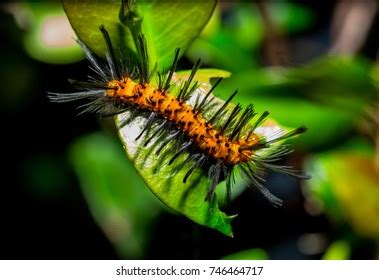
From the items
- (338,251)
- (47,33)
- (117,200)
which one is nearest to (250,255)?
(338,251)

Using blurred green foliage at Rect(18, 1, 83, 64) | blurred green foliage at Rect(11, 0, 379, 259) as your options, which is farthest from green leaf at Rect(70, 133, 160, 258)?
blurred green foliage at Rect(18, 1, 83, 64)

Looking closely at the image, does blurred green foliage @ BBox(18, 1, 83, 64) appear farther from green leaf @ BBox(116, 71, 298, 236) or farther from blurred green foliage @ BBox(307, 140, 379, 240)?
green leaf @ BBox(116, 71, 298, 236)

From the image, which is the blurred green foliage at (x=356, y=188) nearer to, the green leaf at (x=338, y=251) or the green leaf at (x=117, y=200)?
the green leaf at (x=338, y=251)

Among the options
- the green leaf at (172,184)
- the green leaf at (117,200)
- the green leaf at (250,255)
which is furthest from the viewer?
the green leaf at (117,200)

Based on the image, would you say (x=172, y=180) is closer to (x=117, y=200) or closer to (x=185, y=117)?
(x=185, y=117)

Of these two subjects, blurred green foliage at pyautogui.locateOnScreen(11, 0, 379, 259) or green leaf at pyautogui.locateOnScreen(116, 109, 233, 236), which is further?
blurred green foliage at pyautogui.locateOnScreen(11, 0, 379, 259)

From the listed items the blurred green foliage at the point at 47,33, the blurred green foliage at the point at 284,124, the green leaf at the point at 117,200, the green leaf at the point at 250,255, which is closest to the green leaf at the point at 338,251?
the blurred green foliage at the point at 284,124
